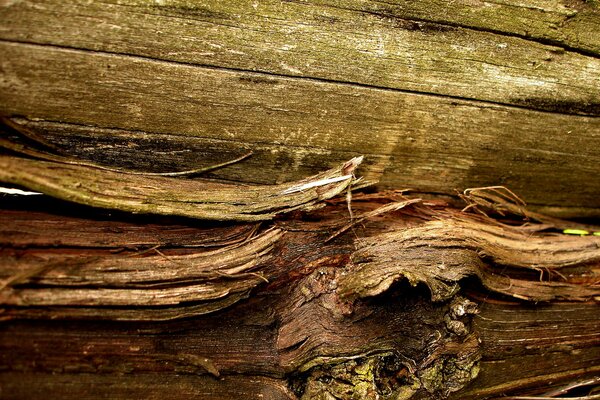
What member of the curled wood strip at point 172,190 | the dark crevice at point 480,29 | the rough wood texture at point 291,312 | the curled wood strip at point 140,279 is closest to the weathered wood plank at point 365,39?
the dark crevice at point 480,29

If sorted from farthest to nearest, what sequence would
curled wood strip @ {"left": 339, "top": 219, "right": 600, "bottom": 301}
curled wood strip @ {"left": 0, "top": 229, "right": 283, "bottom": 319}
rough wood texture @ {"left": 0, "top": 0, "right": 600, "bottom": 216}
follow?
curled wood strip @ {"left": 339, "top": 219, "right": 600, "bottom": 301} → rough wood texture @ {"left": 0, "top": 0, "right": 600, "bottom": 216} → curled wood strip @ {"left": 0, "top": 229, "right": 283, "bottom": 319}

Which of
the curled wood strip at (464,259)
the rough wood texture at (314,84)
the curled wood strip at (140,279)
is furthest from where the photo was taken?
the curled wood strip at (464,259)

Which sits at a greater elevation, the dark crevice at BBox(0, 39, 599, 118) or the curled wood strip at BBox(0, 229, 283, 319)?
the dark crevice at BBox(0, 39, 599, 118)

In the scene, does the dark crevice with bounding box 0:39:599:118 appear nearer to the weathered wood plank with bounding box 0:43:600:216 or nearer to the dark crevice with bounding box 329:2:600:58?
the weathered wood plank with bounding box 0:43:600:216

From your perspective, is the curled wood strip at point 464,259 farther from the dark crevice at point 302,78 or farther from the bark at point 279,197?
the dark crevice at point 302,78

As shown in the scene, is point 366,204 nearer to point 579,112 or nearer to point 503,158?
point 503,158

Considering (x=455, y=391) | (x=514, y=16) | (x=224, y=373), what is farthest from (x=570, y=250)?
(x=224, y=373)

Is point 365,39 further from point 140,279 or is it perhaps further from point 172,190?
point 140,279

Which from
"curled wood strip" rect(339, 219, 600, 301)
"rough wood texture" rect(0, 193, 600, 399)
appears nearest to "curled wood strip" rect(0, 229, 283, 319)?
"rough wood texture" rect(0, 193, 600, 399)
